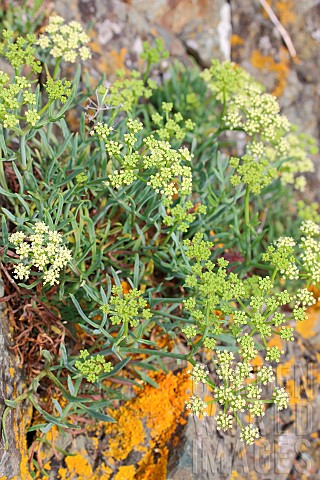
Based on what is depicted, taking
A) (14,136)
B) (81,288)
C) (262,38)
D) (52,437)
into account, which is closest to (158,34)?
(262,38)

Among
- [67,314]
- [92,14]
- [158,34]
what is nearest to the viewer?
[67,314]

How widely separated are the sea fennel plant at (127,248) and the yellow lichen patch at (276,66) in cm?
115

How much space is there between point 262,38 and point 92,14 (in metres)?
1.31

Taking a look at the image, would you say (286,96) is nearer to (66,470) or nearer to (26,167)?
(26,167)

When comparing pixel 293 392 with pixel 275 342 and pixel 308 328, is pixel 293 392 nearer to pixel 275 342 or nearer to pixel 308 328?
pixel 275 342

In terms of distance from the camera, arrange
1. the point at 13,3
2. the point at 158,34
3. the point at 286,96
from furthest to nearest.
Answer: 1. the point at 286,96
2. the point at 158,34
3. the point at 13,3

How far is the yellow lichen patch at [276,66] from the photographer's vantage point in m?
3.97

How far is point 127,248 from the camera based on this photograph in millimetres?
2705

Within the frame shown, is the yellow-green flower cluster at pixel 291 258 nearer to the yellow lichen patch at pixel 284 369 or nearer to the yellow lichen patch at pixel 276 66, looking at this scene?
the yellow lichen patch at pixel 284 369

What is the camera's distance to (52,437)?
2.48 m

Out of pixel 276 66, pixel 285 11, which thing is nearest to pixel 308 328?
pixel 276 66

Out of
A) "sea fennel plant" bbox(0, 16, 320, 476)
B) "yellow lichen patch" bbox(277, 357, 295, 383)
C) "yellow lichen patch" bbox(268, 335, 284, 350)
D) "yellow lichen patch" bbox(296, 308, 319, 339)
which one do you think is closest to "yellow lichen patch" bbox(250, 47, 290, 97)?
"sea fennel plant" bbox(0, 16, 320, 476)

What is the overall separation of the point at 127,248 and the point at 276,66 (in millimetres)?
2070

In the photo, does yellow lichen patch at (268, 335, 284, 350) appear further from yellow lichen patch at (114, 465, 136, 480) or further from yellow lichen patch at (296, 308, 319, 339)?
yellow lichen patch at (114, 465, 136, 480)
